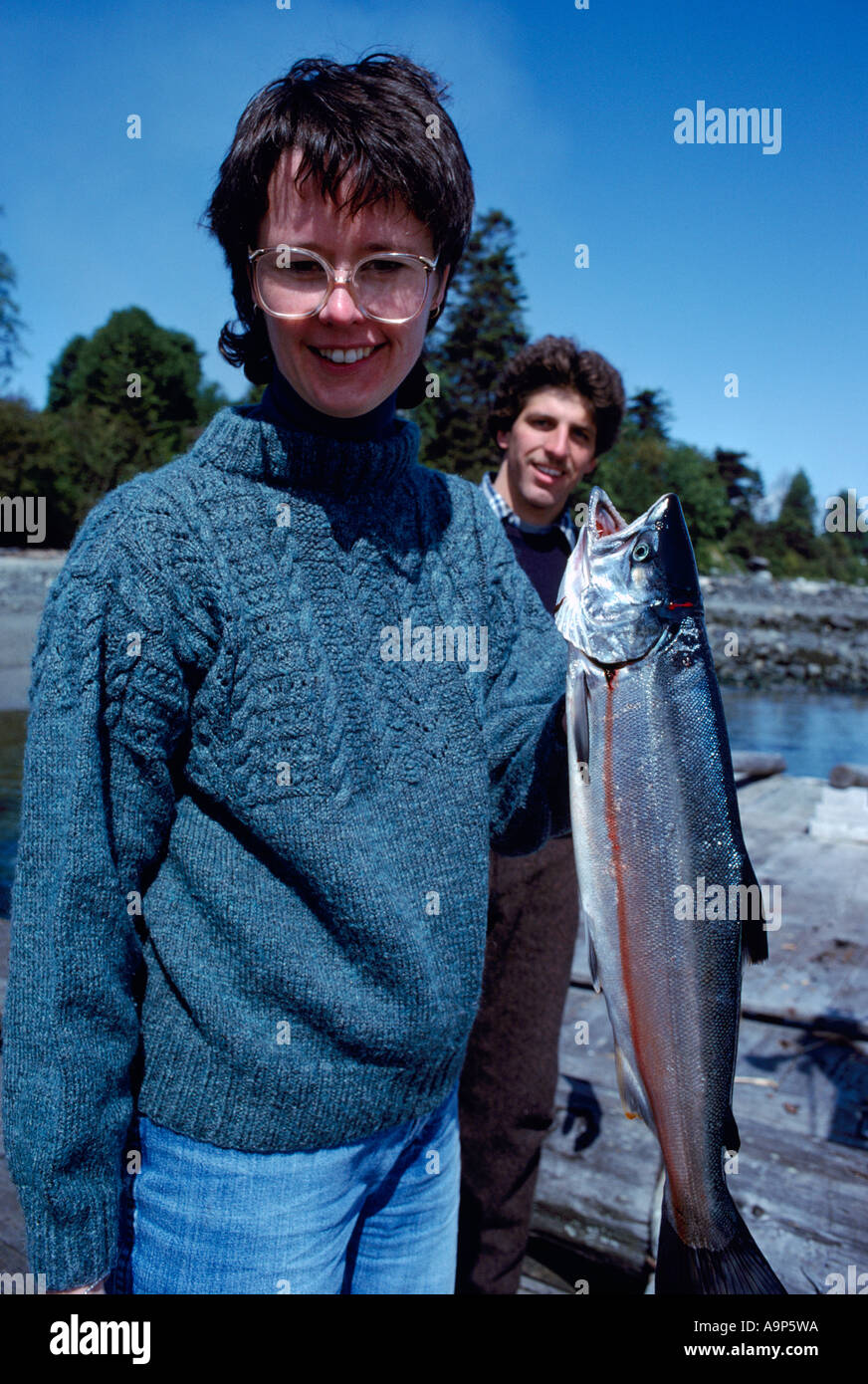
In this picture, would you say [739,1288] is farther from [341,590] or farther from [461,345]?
[461,345]

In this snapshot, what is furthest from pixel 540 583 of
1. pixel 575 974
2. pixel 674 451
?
pixel 674 451

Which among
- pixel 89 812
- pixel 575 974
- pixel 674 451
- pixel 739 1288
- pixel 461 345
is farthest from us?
pixel 674 451

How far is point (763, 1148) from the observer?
372 centimetres

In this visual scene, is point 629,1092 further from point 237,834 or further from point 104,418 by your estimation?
point 104,418

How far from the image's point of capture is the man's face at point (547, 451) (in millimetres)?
4047

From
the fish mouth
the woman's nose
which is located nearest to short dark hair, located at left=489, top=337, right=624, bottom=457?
the fish mouth

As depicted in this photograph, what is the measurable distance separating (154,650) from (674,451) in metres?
60.8

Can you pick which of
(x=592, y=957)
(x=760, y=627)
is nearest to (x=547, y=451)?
(x=592, y=957)

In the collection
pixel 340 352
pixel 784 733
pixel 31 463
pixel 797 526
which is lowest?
pixel 784 733

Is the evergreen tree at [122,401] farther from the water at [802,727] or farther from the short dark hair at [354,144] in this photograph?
the short dark hair at [354,144]

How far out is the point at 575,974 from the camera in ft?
18.3

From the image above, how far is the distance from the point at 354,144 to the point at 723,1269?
2312 millimetres

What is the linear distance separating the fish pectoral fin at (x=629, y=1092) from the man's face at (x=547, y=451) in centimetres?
256

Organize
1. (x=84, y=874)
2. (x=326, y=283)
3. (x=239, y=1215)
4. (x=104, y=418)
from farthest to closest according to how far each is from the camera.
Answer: (x=104, y=418) → (x=326, y=283) → (x=239, y=1215) → (x=84, y=874)
